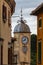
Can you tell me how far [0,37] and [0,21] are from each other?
1.15 m

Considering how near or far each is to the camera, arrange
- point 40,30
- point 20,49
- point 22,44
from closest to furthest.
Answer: point 40,30, point 22,44, point 20,49

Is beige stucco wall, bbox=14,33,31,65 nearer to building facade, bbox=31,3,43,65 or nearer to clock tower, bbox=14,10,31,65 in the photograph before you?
clock tower, bbox=14,10,31,65

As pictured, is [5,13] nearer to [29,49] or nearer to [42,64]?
[42,64]

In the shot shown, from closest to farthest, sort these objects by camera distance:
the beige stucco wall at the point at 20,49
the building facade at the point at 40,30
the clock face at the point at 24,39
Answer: the building facade at the point at 40,30
the beige stucco wall at the point at 20,49
the clock face at the point at 24,39

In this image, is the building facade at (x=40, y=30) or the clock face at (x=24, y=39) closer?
the building facade at (x=40, y=30)

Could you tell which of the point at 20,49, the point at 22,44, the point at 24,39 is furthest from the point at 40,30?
the point at 20,49

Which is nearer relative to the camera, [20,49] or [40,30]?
[40,30]

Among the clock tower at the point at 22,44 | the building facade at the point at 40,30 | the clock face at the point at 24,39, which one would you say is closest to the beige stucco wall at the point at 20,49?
the clock tower at the point at 22,44

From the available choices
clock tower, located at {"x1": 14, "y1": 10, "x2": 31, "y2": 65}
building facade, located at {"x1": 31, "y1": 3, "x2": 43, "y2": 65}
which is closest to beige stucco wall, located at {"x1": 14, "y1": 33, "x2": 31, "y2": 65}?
clock tower, located at {"x1": 14, "y1": 10, "x2": 31, "y2": 65}

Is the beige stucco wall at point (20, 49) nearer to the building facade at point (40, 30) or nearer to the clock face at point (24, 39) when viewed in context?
the clock face at point (24, 39)

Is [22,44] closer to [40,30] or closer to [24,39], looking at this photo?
[24,39]

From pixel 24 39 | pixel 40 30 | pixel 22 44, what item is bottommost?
pixel 22 44

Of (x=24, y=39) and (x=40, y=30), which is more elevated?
(x=24, y=39)

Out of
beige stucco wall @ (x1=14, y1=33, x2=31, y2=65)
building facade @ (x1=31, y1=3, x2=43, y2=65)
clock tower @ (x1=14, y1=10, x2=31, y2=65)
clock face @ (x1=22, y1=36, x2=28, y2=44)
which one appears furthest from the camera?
clock face @ (x1=22, y1=36, x2=28, y2=44)
